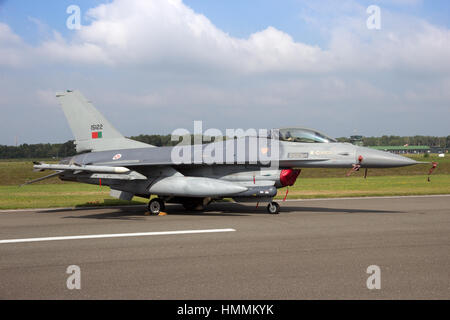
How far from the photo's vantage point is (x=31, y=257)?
730cm

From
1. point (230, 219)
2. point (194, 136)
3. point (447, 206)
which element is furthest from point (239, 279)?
point (447, 206)

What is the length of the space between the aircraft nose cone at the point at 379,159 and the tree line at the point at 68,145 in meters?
0.97

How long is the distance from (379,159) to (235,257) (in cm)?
721

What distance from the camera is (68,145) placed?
810 inches

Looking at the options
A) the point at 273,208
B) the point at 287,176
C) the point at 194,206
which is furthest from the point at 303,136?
the point at 194,206

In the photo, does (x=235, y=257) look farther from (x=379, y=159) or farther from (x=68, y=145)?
(x=68, y=145)

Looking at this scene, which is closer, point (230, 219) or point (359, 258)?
point (359, 258)

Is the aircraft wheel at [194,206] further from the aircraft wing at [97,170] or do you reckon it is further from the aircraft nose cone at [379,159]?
the aircraft nose cone at [379,159]

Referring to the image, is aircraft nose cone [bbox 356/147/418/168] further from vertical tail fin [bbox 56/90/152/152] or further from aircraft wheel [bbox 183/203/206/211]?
vertical tail fin [bbox 56/90/152/152]

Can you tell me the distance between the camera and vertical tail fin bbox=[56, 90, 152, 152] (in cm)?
1573
